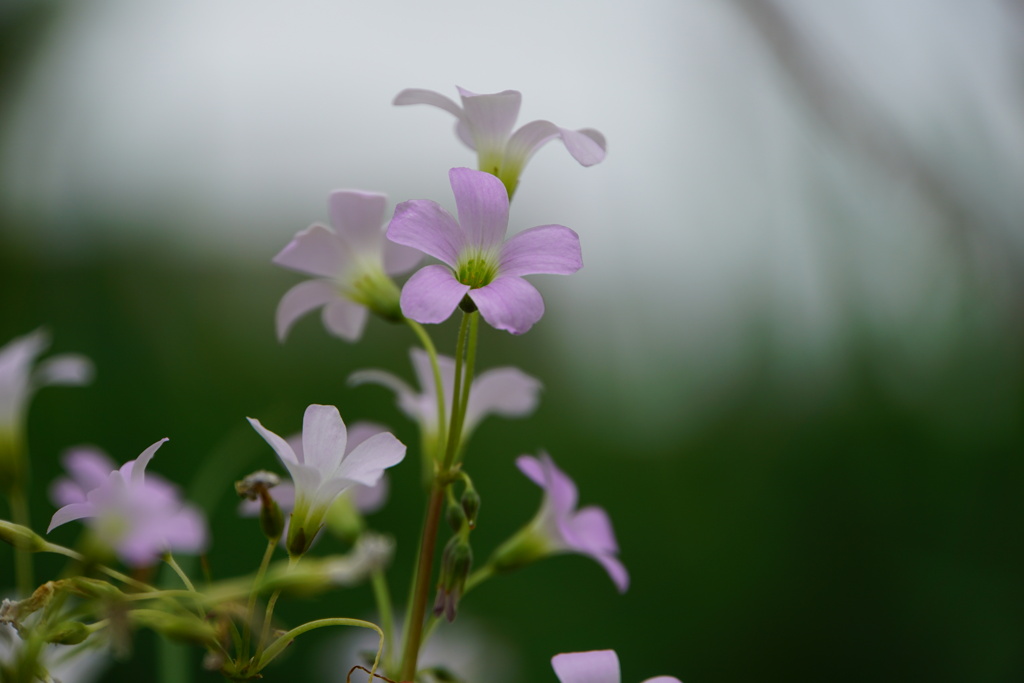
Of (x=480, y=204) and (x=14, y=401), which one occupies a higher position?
(x=480, y=204)

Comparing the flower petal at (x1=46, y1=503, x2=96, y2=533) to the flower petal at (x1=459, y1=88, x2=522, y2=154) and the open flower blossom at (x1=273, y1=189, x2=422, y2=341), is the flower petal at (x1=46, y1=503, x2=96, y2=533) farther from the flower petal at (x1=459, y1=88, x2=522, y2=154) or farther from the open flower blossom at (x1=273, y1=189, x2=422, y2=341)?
the flower petal at (x1=459, y1=88, x2=522, y2=154)

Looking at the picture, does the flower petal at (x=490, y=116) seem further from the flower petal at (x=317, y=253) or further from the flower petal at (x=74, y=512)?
the flower petal at (x=74, y=512)

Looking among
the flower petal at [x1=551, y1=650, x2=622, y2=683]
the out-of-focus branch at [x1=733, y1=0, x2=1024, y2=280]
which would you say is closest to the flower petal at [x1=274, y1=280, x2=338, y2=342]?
the flower petal at [x1=551, y1=650, x2=622, y2=683]

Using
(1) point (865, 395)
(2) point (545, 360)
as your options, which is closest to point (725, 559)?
(1) point (865, 395)

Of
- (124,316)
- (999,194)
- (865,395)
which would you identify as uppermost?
(999,194)

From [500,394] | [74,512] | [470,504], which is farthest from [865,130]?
[74,512]

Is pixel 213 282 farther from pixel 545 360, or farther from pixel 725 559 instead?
pixel 725 559

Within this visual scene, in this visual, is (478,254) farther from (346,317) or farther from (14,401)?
(14,401)
